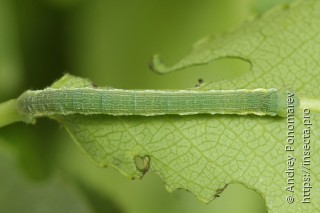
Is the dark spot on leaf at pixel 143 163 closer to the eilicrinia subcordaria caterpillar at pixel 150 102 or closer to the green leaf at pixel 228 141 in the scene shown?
the green leaf at pixel 228 141

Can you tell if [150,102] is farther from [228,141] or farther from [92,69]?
[92,69]

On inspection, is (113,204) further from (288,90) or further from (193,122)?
(288,90)

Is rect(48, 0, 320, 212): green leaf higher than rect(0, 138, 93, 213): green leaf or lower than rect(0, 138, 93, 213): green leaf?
higher

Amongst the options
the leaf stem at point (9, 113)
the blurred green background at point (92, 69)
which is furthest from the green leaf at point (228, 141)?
the blurred green background at point (92, 69)

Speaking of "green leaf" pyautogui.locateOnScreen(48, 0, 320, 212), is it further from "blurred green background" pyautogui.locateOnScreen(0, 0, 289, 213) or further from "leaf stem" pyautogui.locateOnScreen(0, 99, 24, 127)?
"blurred green background" pyautogui.locateOnScreen(0, 0, 289, 213)

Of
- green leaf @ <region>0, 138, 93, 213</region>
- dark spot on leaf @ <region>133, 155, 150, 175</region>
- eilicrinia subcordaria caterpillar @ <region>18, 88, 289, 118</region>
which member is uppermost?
eilicrinia subcordaria caterpillar @ <region>18, 88, 289, 118</region>

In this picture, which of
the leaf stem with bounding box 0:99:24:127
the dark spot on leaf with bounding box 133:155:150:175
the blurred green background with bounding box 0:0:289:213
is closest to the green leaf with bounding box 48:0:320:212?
the dark spot on leaf with bounding box 133:155:150:175

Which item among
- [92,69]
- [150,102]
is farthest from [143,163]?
[92,69]
